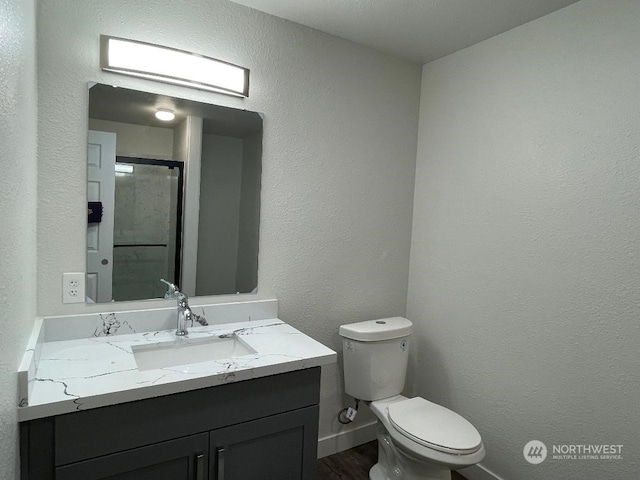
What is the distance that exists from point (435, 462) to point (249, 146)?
162cm

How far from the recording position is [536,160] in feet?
6.01

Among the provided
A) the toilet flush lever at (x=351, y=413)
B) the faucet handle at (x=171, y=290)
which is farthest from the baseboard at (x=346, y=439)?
the faucet handle at (x=171, y=290)

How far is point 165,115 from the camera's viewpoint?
1.70 m

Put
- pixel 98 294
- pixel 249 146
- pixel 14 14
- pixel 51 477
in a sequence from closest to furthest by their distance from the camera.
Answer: pixel 14 14, pixel 51 477, pixel 98 294, pixel 249 146

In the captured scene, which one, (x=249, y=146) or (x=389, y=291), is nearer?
(x=249, y=146)

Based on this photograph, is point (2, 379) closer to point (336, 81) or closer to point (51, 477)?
point (51, 477)

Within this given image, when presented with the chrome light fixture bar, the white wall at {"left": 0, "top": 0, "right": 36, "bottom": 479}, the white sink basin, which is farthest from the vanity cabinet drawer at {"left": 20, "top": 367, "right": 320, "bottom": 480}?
the chrome light fixture bar

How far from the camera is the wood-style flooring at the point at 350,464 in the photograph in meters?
2.09

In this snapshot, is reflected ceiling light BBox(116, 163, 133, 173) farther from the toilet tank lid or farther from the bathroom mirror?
the toilet tank lid

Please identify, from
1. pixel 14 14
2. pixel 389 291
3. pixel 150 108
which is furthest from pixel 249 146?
pixel 389 291

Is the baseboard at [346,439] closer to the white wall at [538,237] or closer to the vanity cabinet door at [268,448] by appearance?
the white wall at [538,237]

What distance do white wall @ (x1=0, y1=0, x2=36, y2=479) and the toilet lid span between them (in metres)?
1.40

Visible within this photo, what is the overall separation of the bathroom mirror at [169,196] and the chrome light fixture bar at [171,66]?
85mm

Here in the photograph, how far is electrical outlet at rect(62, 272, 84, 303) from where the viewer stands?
1538 millimetres
